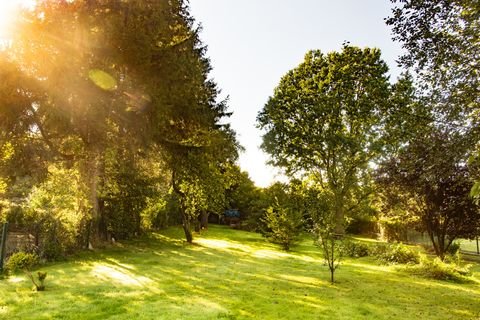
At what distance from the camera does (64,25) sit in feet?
46.2

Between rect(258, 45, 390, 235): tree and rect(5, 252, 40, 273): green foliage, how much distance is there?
20.5m

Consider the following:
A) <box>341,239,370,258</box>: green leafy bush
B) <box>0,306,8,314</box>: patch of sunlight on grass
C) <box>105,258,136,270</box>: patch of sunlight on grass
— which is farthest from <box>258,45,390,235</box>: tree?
<box>0,306,8,314</box>: patch of sunlight on grass

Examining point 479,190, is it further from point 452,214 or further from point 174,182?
point 174,182

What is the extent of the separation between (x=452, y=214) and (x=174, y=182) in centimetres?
1738

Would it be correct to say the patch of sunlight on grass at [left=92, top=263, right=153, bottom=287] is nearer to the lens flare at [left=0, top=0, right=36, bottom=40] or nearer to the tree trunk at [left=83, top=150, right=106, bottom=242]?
the tree trunk at [left=83, top=150, right=106, bottom=242]

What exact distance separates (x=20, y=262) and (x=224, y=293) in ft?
28.1

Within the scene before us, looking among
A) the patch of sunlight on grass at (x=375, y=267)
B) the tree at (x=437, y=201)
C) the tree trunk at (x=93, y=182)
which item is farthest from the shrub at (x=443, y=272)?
the tree trunk at (x=93, y=182)

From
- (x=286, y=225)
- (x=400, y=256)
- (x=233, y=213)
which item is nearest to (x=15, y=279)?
(x=286, y=225)

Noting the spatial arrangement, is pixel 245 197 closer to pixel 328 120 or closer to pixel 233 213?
pixel 233 213

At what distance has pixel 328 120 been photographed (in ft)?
97.7

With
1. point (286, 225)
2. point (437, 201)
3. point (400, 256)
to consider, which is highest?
point (437, 201)

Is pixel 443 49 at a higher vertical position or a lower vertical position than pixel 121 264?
higher

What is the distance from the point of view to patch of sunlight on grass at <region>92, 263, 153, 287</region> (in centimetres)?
1252

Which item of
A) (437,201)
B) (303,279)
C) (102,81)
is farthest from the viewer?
(437,201)
